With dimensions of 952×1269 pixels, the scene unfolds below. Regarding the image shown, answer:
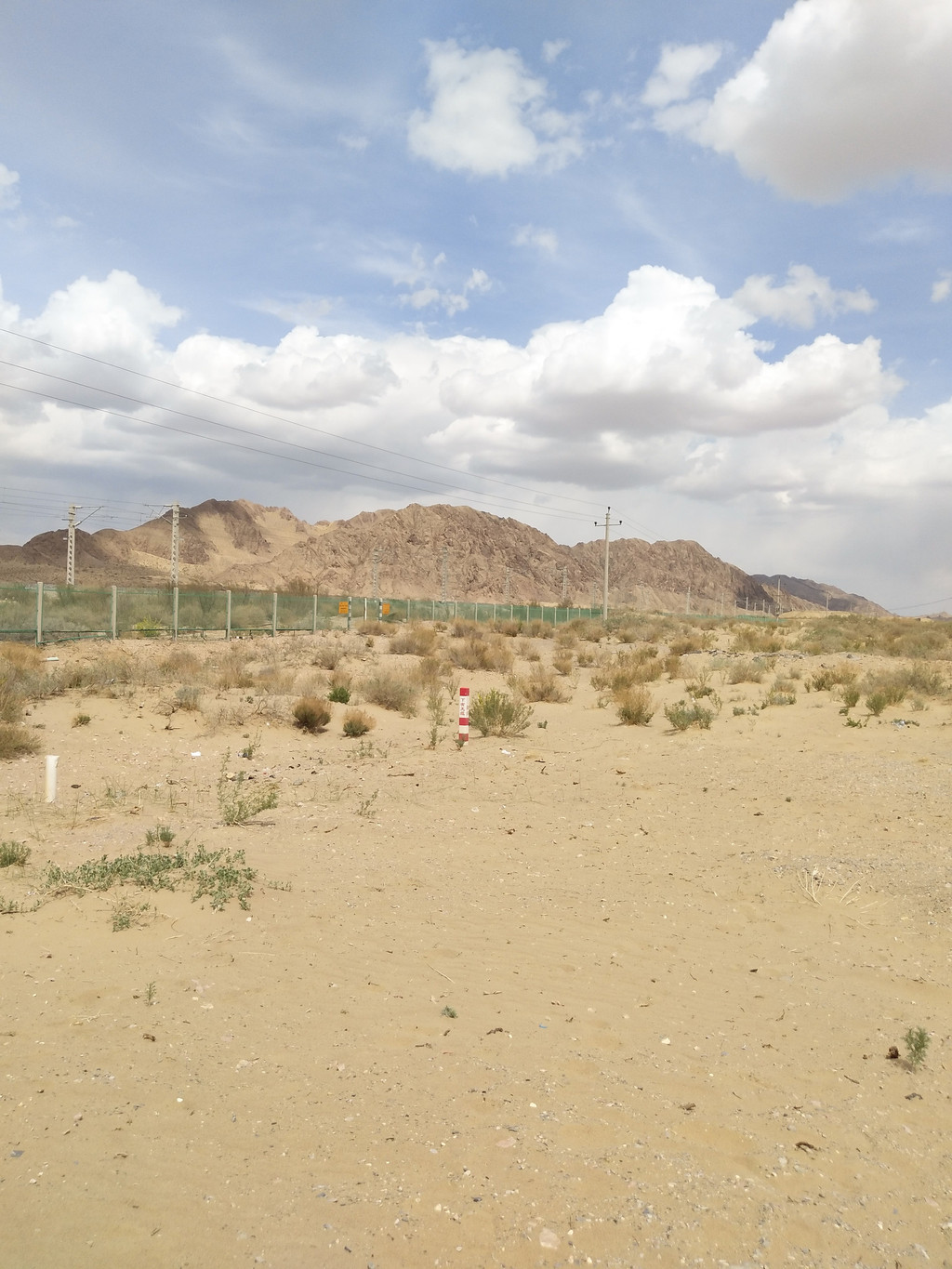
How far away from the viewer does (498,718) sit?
16234mm

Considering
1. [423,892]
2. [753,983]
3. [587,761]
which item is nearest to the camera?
[753,983]

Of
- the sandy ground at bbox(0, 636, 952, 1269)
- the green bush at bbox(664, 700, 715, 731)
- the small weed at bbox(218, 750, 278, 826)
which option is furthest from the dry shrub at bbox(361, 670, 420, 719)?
the sandy ground at bbox(0, 636, 952, 1269)

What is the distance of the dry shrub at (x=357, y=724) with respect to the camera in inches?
665

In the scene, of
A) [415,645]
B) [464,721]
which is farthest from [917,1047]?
[415,645]

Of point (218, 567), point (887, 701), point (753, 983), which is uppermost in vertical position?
point (218, 567)

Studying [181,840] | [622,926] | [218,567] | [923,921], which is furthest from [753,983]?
[218,567]

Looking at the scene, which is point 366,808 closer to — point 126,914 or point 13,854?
point 13,854

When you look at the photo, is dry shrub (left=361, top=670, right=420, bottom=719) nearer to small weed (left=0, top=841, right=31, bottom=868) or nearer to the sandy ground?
the sandy ground

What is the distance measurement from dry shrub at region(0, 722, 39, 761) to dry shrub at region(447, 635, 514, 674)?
16433mm

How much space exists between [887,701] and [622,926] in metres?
12.4

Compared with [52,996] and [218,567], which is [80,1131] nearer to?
[52,996]

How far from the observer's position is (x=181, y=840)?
910 cm

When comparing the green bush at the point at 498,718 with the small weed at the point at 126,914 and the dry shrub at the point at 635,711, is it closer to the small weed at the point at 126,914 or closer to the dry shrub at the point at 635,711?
the dry shrub at the point at 635,711

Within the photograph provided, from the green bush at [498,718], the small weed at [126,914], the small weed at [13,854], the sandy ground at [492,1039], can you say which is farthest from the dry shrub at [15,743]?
the green bush at [498,718]
